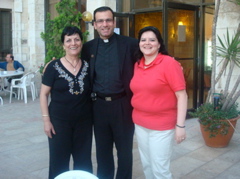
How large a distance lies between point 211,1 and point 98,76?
15.3 ft

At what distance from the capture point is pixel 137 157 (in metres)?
4.23

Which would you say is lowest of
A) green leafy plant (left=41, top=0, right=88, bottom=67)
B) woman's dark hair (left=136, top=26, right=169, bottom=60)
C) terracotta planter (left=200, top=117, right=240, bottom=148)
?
terracotta planter (left=200, top=117, right=240, bottom=148)

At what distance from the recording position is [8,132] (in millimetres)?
5707

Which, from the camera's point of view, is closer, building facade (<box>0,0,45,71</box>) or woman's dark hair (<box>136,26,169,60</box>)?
woman's dark hair (<box>136,26,169,60</box>)

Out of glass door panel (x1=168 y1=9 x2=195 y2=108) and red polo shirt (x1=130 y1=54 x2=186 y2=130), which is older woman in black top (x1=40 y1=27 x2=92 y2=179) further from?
glass door panel (x1=168 y1=9 x2=195 y2=108)

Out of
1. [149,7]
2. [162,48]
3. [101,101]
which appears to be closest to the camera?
[162,48]

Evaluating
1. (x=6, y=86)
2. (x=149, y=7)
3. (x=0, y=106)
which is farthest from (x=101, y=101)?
(x=6, y=86)

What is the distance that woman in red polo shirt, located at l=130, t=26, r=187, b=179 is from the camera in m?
2.48

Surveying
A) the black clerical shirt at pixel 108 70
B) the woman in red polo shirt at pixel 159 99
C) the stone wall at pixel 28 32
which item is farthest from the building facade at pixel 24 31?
the woman in red polo shirt at pixel 159 99

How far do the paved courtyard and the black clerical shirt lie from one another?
1285mm

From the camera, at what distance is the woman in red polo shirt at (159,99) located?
2479 millimetres

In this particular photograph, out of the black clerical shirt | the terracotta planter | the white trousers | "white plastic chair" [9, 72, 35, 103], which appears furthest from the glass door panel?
A: "white plastic chair" [9, 72, 35, 103]

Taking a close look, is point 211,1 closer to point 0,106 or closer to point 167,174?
point 167,174

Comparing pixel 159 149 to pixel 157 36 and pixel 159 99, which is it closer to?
pixel 159 99
